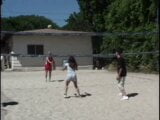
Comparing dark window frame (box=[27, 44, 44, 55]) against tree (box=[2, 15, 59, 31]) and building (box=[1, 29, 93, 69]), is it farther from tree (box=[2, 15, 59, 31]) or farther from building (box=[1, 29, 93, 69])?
tree (box=[2, 15, 59, 31])

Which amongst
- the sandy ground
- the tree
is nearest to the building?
the sandy ground

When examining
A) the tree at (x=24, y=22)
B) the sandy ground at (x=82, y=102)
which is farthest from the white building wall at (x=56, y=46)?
the tree at (x=24, y=22)

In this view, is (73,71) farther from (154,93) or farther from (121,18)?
(121,18)

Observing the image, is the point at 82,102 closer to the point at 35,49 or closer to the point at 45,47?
the point at 35,49

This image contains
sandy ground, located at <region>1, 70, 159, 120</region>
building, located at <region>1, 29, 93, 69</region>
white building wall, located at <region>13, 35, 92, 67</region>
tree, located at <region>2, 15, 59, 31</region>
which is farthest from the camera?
tree, located at <region>2, 15, 59, 31</region>

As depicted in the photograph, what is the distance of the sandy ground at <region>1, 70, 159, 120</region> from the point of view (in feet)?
43.7

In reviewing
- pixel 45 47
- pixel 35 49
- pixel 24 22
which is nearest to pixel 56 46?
pixel 45 47

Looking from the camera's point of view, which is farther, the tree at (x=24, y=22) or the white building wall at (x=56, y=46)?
the tree at (x=24, y=22)

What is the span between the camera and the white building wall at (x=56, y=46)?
34.4m

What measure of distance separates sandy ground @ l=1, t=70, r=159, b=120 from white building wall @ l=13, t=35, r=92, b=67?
46.0 ft

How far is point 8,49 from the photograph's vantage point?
3678cm

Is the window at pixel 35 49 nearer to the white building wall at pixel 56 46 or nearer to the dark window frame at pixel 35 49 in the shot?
the dark window frame at pixel 35 49

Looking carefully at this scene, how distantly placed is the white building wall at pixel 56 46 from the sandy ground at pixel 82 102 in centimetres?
1401

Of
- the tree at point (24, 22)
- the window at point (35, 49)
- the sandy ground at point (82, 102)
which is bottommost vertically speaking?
the sandy ground at point (82, 102)
